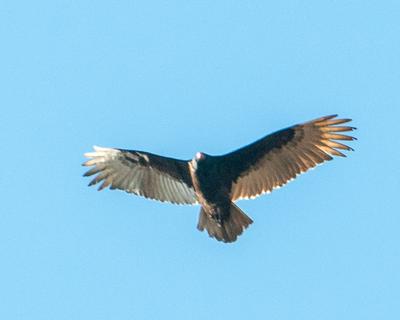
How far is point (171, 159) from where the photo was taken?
18.2m

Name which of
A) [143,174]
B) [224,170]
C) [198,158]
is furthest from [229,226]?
[143,174]

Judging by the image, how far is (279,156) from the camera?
1798cm

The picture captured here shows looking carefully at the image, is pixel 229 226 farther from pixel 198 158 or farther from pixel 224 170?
pixel 198 158

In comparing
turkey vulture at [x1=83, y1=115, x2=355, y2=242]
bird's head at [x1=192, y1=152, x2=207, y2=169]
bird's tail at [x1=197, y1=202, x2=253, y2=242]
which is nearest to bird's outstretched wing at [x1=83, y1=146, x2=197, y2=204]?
turkey vulture at [x1=83, y1=115, x2=355, y2=242]

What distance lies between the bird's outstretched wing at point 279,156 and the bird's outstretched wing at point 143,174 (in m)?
0.68

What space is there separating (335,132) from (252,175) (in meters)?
1.27

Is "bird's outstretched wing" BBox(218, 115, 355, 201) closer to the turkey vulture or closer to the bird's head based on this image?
the turkey vulture

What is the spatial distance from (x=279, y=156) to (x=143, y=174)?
196cm

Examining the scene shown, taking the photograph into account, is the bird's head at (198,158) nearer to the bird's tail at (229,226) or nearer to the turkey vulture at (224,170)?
the turkey vulture at (224,170)

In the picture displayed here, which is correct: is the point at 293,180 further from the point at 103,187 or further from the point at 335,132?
the point at 103,187

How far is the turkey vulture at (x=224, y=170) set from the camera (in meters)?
17.6

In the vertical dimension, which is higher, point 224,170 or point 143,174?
point 143,174

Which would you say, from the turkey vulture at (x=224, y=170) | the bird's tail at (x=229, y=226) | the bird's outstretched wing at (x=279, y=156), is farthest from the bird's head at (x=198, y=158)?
the bird's tail at (x=229, y=226)

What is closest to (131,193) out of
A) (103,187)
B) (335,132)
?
(103,187)
